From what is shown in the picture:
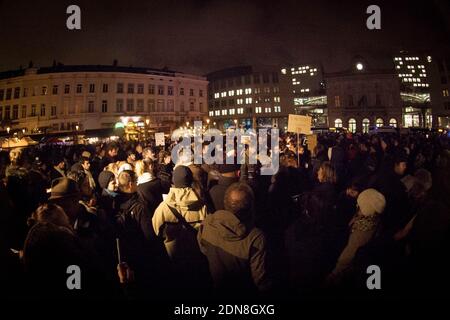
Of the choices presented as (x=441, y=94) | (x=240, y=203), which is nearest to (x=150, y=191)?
(x=240, y=203)

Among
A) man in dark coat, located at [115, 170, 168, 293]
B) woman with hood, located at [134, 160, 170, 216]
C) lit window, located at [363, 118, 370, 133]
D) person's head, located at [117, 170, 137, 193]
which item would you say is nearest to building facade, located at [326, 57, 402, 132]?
lit window, located at [363, 118, 370, 133]

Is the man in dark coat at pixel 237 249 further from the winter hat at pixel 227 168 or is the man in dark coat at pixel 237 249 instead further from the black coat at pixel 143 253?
the winter hat at pixel 227 168

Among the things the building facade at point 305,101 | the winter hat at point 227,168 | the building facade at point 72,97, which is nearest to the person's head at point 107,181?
the winter hat at point 227,168

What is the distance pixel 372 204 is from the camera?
3104mm

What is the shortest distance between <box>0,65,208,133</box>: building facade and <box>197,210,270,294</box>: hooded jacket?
46134 mm

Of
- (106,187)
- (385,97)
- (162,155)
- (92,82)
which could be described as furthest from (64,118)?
(385,97)

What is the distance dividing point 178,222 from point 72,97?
56166 millimetres

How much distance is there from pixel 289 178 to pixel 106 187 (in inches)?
147

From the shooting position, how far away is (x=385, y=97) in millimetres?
68938

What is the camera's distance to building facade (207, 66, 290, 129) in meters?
86.3

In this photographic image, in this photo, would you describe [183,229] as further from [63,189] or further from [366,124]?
[366,124]

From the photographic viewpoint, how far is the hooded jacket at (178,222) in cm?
340

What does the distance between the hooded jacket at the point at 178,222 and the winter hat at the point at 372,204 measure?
2015 millimetres

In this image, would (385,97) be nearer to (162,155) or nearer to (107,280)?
(162,155)
